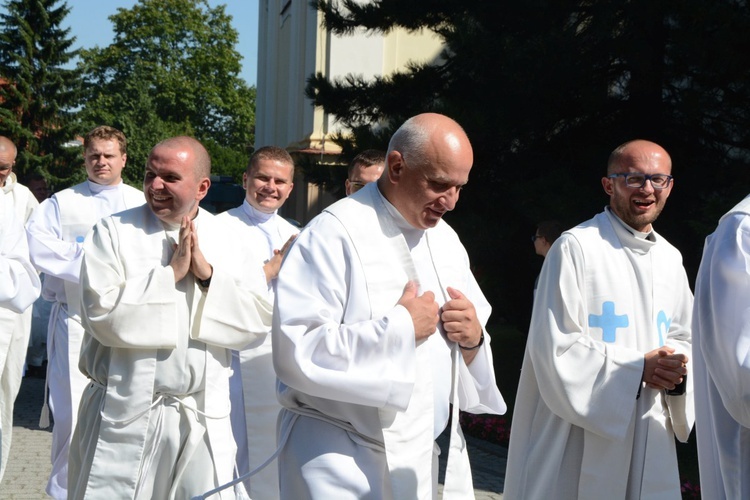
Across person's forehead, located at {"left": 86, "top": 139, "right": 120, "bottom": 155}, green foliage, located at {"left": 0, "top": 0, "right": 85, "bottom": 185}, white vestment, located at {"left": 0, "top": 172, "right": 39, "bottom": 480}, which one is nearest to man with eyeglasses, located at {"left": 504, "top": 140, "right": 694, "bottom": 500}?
person's forehead, located at {"left": 86, "top": 139, "right": 120, "bottom": 155}

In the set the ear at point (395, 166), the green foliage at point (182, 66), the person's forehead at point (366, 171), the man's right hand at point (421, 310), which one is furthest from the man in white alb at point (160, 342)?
the green foliage at point (182, 66)

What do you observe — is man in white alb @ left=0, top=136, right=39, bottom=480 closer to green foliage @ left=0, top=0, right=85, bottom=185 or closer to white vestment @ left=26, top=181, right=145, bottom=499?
white vestment @ left=26, top=181, right=145, bottom=499

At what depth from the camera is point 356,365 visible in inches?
140

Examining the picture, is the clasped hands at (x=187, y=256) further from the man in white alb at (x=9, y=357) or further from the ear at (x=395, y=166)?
the man in white alb at (x=9, y=357)

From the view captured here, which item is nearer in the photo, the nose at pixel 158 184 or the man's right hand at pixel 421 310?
the man's right hand at pixel 421 310

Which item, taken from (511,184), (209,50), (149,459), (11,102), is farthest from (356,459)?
(209,50)

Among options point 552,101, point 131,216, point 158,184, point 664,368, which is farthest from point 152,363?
point 552,101

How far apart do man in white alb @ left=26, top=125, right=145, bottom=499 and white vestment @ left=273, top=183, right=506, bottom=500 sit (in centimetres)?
378

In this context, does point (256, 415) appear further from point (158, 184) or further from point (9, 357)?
point (158, 184)

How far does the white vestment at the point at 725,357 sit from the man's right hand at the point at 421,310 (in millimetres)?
879

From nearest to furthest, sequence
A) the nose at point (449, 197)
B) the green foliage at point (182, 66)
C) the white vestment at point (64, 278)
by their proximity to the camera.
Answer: the nose at point (449, 197), the white vestment at point (64, 278), the green foliage at point (182, 66)

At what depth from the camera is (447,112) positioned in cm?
1070

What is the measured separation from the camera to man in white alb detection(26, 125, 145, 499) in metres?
7.24

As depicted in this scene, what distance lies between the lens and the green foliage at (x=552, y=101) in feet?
31.7
